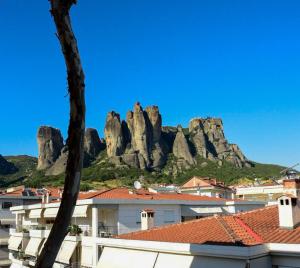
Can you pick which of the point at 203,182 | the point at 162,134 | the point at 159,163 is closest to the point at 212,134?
the point at 162,134

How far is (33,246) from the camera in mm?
36281

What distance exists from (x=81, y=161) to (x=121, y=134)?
172213 mm

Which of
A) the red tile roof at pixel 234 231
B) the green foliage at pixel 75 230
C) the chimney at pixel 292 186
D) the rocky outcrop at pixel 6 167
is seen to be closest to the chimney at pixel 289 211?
the red tile roof at pixel 234 231

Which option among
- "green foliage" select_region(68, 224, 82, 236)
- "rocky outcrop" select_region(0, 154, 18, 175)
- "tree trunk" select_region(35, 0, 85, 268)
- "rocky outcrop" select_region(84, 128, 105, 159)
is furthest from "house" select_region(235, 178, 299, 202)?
"rocky outcrop" select_region(0, 154, 18, 175)

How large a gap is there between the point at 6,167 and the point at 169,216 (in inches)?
6153

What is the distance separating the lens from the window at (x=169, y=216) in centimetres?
3130

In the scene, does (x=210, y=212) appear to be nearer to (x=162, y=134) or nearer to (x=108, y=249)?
(x=108, y=249)

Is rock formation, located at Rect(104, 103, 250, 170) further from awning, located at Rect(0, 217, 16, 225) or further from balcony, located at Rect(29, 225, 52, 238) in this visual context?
balcony, located at Rect(29, 225, 52, 238)

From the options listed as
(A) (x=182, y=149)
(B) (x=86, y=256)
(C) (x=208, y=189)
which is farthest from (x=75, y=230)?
(A) (x=182, y=149)

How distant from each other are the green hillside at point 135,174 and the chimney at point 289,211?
106888 mm

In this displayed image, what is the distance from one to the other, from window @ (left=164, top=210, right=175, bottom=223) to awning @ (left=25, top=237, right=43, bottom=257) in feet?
33.8

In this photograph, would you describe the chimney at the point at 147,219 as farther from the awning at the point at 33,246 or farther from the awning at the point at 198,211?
the awning at the point at 33,246

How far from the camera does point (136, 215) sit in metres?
29.6

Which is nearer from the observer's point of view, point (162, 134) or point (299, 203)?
point (299, 203)
